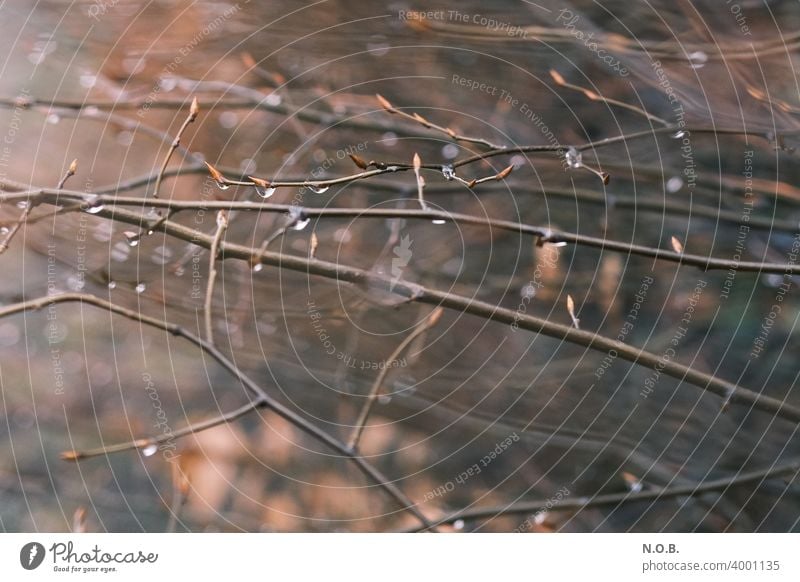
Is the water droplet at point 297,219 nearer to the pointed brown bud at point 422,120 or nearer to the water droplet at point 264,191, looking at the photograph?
the water droplet at point 264,191

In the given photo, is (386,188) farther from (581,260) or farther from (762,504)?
(762,504)

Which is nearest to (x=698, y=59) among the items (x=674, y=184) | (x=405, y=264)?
(x=674, y=184)

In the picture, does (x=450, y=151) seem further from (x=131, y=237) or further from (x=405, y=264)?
(x=131, y=237)

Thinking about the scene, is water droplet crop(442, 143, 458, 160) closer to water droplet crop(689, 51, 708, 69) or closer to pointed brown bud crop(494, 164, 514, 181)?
pointed brown bud crop(494, 164, 514, 181)

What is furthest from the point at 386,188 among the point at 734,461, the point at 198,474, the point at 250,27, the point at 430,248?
the point at 734,461

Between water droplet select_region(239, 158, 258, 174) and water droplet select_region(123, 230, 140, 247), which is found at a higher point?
water droplet select_region(239, 158, 258, 174)
